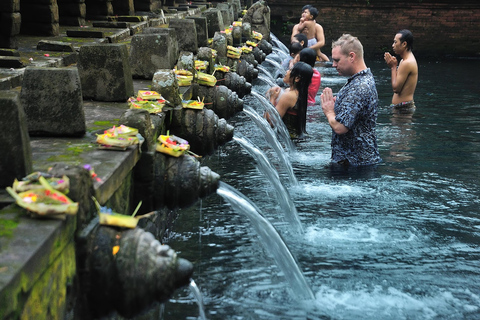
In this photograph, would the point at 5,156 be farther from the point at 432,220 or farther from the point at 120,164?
the point at 432,220

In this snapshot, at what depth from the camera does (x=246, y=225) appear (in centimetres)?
539

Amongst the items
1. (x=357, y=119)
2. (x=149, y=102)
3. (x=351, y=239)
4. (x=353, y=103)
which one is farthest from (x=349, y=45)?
(x=149, y=102)

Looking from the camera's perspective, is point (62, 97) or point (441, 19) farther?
point (441, 19)

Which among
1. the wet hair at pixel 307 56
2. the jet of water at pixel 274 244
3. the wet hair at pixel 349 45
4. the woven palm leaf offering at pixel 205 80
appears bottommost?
the jet of water at pixel 274 244

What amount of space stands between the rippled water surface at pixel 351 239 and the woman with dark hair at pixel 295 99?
0.36 meters

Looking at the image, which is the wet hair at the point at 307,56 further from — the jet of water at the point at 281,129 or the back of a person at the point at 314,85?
the back of a person at the point at 314,85

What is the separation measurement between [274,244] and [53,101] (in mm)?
1937

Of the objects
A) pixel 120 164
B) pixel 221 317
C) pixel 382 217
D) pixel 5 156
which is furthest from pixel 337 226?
pixel 5 156

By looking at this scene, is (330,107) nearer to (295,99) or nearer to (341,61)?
(341,61)

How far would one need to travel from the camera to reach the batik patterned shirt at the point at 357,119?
6.09 m

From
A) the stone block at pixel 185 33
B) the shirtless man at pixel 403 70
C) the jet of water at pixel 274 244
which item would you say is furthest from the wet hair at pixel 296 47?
the jet of water at pixel 274 244

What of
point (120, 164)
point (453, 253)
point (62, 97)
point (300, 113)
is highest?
point (62, 97)

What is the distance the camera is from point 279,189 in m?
6.14

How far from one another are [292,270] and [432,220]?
1784 millimetres
